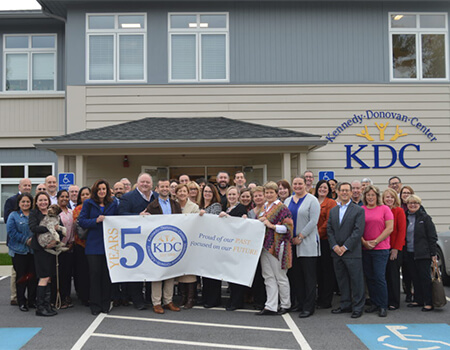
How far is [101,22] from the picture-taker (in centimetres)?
1377

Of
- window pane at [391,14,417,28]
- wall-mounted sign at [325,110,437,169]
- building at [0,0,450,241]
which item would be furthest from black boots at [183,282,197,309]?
window pane at [391,14,417,28]

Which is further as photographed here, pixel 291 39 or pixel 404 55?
pixel 404 55

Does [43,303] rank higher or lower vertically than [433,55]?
lower

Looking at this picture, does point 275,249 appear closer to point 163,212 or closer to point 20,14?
point 163,212

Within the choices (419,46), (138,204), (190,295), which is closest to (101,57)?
(138,204)

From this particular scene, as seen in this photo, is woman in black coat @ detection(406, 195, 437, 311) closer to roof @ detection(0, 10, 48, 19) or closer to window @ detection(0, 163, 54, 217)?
window @ detection(0, 163, 54, 217)

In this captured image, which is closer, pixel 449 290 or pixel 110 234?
pixel 110 234

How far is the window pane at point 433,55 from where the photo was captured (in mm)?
13930

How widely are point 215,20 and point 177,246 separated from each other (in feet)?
27.7

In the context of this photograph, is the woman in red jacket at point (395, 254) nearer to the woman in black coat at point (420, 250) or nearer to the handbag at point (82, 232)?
the woman in black coat at point (420, 250)

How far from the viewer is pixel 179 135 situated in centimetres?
1181

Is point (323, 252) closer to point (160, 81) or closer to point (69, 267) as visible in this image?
point (69, 267)

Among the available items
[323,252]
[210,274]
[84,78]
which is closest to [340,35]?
[84,78]

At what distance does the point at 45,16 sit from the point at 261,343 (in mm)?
12706
